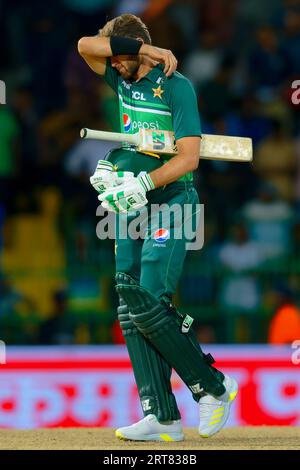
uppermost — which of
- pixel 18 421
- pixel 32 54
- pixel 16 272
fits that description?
pixel 32 54

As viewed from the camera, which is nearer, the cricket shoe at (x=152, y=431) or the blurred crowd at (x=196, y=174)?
the cricket shoe at (x=152, y=431)

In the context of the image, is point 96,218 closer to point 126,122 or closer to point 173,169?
point 126,122

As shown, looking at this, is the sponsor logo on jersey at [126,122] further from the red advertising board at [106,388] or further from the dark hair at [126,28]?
the red advertising board at [106,388]

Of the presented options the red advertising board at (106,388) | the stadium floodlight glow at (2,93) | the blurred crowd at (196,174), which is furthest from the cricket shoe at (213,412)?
the stadium floodlight glow at (2,93)

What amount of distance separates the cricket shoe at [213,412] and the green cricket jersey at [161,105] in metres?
1.07

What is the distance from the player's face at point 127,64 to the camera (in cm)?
563

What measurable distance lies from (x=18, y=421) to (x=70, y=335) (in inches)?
64.0

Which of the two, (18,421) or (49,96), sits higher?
(49,96)

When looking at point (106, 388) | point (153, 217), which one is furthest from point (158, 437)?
point (106, 388)

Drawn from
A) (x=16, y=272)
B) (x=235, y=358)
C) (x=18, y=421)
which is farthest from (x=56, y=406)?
(x=16, y=272)

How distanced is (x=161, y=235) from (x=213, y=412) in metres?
0.89

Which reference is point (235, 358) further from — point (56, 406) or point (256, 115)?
point (256, 115)

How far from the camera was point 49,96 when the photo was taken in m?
11.8

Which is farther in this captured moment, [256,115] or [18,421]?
[256,115]
